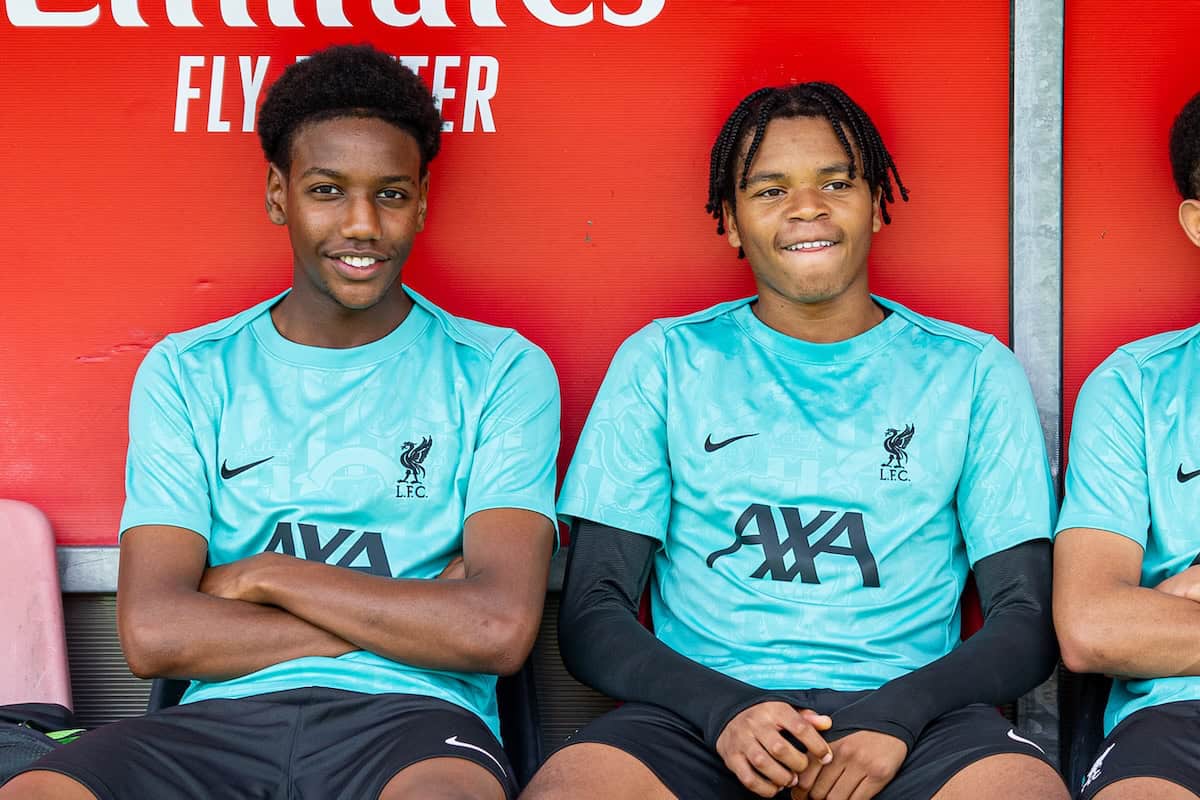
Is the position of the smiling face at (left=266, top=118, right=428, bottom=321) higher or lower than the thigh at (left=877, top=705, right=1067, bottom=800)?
higher

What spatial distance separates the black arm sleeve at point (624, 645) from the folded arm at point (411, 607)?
11 cm

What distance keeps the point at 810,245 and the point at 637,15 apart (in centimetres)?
80

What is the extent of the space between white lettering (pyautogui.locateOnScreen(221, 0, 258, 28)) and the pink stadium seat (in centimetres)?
120

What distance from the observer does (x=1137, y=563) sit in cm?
252

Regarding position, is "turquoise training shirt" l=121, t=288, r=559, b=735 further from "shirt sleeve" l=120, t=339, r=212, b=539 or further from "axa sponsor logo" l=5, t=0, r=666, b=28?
"axa sponsor logo" l=5, t=0, r=666, b=28

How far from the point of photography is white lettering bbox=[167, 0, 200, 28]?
321 cm

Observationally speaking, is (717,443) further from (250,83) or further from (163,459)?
(250,83)

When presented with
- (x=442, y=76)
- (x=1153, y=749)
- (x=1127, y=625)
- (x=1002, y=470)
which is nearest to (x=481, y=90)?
(x=442, y=76)

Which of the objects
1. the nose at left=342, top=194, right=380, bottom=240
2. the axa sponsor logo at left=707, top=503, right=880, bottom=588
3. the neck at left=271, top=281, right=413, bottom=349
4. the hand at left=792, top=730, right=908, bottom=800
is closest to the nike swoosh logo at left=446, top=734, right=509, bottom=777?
the hand at left=792, top=730, right=908, bottom=800

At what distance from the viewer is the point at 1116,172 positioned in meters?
3.13

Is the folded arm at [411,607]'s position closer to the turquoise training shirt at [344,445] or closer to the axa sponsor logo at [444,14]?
the turquoise training shirt at [344,445]

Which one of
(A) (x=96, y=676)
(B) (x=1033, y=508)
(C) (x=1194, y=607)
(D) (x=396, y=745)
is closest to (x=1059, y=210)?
(B) (x=1033, y=508)

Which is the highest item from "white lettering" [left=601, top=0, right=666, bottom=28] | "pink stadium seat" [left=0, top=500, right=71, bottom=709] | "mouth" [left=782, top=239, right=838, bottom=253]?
"white lettering" [left=601, top=0, right=666, bottom=28]

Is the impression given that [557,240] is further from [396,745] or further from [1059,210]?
[396,745]
